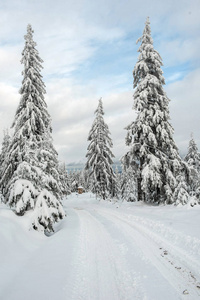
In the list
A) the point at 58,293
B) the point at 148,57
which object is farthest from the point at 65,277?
the point at 148,57

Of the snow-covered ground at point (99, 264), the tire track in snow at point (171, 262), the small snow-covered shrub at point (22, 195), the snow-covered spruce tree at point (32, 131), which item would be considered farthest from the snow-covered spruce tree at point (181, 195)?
the small snow-covered shrub at point (22, 195)

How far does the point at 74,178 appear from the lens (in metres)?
89.4

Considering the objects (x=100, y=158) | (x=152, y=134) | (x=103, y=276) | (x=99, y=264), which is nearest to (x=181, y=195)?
(x=152, y=134)

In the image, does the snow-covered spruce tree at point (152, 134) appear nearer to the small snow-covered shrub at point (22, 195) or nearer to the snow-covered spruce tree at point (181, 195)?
the snow-covered spruce tree at point (181, 195)

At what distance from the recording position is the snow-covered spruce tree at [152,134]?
1669cm

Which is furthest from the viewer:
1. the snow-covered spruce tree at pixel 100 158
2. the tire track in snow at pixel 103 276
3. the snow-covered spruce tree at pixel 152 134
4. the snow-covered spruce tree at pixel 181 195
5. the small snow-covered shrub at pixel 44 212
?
the snow-covered spruce tree at pixel 100 158

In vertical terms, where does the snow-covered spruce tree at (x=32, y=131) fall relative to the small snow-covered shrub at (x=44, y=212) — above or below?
above

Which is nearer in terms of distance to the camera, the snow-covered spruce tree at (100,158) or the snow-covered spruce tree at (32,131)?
the snow-covered spruce tree at (32,131)

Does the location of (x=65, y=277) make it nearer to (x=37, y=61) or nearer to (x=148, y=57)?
(x=37, y=61)

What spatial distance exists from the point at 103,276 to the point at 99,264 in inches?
28.3

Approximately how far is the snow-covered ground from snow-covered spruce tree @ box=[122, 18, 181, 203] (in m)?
7.99

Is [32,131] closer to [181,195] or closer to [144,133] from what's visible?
[144,133]

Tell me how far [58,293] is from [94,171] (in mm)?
23957

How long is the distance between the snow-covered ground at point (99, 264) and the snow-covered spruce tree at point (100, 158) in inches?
752
